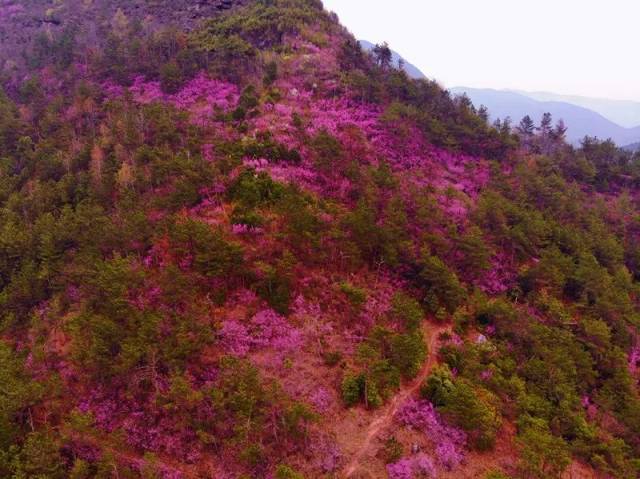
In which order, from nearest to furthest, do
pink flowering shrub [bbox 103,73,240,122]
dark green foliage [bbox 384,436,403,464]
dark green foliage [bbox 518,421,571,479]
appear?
1. dark green foliage [bbox 518,421,571,479]
2. dark green foliage [bbox 384,436,403,464]
3. pink flowering shrub [bbox 103,73,240,122]

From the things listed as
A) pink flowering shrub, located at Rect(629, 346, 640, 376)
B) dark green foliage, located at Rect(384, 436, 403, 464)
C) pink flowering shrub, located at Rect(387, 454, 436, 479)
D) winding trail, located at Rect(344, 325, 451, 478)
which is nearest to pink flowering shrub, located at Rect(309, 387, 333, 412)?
winding trail, located at Rect(344, 325, 451, 478)

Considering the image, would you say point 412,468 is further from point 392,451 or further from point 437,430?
point 437,430

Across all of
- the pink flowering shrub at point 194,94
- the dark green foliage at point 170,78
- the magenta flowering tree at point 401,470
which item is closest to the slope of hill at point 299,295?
the magenta flowering tree at point 401,470

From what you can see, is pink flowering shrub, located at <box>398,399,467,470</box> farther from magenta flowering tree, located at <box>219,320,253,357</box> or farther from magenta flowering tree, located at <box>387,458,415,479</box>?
magenta flowering tree, located at <box>219,320,253,357</box>

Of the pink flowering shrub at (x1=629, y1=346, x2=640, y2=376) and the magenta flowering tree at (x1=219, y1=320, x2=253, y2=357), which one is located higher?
the magenta flowering tree at (x1=219, y1=320, x2=253, y2=357)

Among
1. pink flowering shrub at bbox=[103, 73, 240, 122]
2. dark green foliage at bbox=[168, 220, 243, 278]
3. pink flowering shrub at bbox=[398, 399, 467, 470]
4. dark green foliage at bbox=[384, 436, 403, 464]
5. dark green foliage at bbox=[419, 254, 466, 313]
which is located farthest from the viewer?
pink flowering shrub at bbox=[103, 73, 240, 122]

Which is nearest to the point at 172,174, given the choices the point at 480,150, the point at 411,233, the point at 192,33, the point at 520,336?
the point at 411,233

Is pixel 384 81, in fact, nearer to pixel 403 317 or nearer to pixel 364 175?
pixel 364 175
